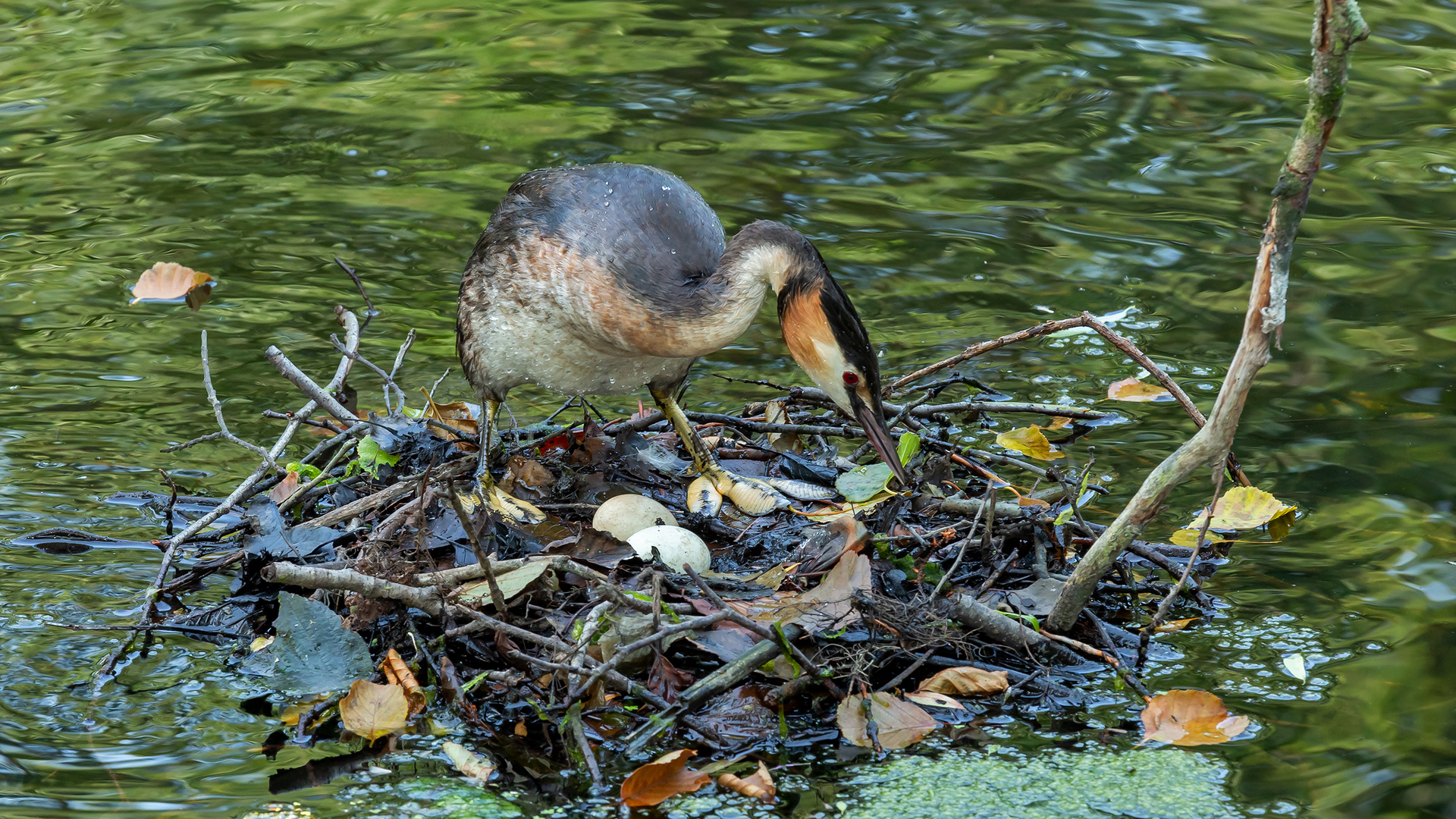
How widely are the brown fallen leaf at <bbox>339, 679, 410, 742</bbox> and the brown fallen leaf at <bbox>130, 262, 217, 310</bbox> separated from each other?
4365 millimetres

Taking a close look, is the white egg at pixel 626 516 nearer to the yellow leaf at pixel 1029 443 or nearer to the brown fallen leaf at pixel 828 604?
the brown fallen leaf at pixel 828 604

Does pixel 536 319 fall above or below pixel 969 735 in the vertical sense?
above

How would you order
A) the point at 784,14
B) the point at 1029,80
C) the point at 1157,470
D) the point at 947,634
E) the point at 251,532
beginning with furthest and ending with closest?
the point at 784,14 → the point at 1029,80 → the point at 251,532 → the point at 947,634 → the point at 1157,470

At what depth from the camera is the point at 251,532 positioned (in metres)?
4.87

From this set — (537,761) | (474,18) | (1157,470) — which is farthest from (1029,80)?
(537,761)

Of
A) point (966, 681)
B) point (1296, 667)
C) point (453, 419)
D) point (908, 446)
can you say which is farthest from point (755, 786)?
point (453, 419)

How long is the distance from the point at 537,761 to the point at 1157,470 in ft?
6.47

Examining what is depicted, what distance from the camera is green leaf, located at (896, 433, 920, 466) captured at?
16.2 feet

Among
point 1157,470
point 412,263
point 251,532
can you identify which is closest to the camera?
point 1157,470

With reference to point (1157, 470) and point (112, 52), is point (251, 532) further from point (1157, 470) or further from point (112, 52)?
point (112, 52)

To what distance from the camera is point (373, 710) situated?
4148 millimetres

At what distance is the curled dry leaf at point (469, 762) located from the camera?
13.1 ft

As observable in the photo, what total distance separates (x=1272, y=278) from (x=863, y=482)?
174 cm

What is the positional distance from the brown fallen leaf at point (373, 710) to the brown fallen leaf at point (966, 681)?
5.20 feet
